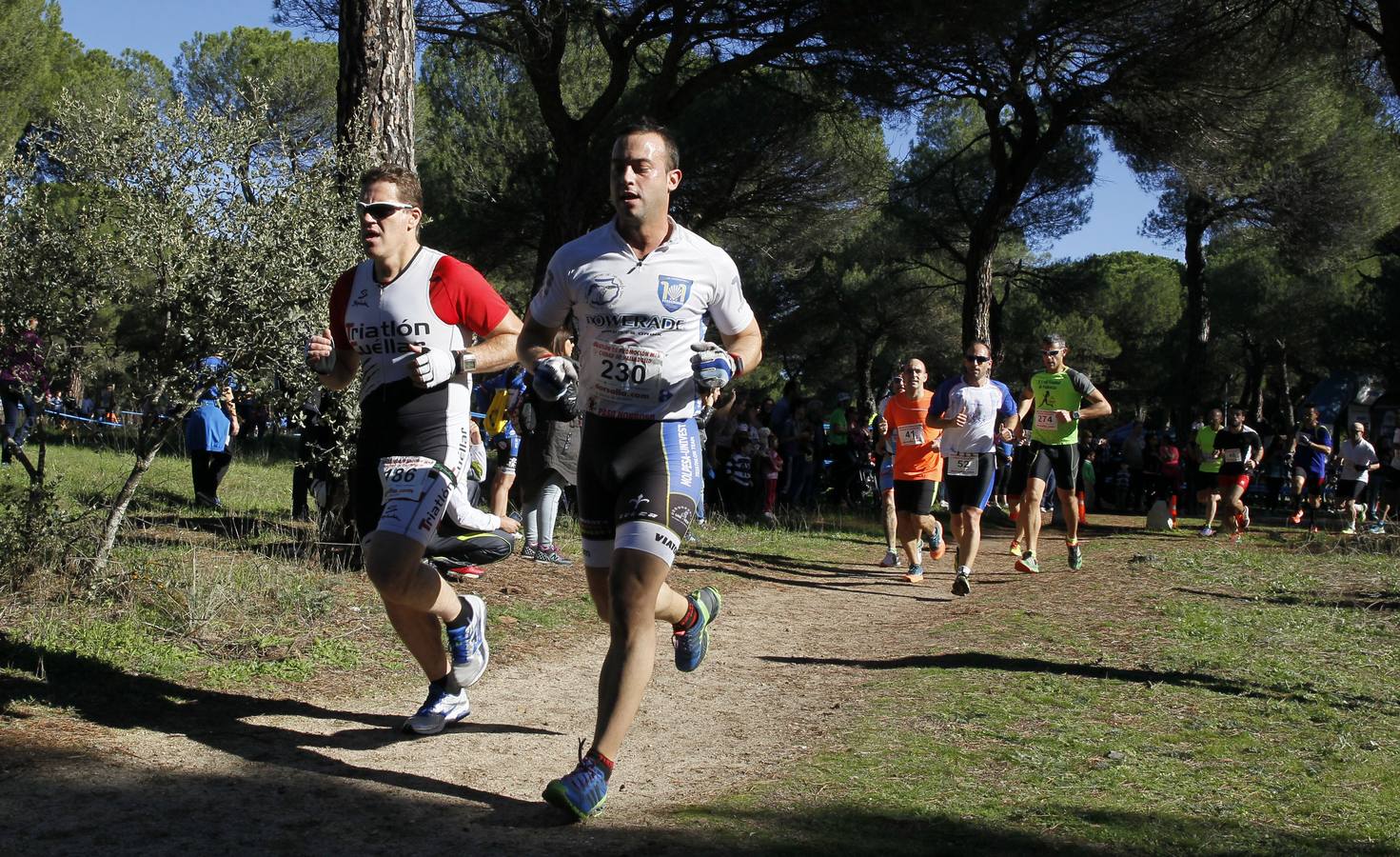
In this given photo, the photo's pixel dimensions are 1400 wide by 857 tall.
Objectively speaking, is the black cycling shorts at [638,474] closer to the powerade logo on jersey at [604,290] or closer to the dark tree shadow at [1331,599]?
the powerade logo on jersey at [604,290]

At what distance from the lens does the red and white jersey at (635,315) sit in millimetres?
4281

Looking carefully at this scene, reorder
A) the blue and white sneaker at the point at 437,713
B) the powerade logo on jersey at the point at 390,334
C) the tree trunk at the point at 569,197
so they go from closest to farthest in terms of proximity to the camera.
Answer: the powerade logo on jersey at the point at 390,334 → the blue and white sneaker at the point at 437,713 → the tree trunk at the point at 569,197

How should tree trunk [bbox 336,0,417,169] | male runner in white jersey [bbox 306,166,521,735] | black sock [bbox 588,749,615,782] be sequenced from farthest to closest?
tree trunk [bbox 336,0,417,169]
male runner in white jersey [bbox 306,166,521,735]
black sock [bbox 588,749,615,782]

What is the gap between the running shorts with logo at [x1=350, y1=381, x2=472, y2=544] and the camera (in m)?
4.54

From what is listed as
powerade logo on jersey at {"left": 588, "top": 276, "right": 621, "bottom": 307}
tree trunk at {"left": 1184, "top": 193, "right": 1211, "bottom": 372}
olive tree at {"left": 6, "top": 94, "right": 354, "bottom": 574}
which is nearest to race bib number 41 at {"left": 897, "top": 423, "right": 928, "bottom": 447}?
olive tree at {"left": 6, "top": 94, "right": 354, "bottom": 574}

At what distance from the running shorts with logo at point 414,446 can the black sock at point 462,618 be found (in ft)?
1.70

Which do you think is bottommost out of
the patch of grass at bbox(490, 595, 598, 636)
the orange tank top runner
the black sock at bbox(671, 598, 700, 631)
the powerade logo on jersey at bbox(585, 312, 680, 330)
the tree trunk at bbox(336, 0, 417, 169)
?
the patch of grass at bbox(490, 595, 598, 636)

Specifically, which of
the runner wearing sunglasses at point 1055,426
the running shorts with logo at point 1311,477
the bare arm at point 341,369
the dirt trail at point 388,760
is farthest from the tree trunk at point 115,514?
the running shorts with logo at point 1311,477

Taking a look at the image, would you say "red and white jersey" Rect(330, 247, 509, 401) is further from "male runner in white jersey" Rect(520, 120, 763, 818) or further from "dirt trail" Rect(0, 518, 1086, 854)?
"dirt trail" Rect(0, 518, 1086, 854)

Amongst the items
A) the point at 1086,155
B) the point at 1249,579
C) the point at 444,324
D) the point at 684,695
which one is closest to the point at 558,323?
the point at 444,324

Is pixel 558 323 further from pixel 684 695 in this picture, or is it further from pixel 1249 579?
pixel 1249 579

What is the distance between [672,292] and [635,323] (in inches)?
6.7

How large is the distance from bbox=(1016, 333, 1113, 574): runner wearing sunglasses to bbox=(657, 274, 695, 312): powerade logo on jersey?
679 cm

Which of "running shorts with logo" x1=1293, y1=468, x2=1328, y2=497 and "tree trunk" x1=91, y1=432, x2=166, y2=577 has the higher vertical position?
"running shorts with logo" x1=1293, y1=468, x2=1328, y2=497
